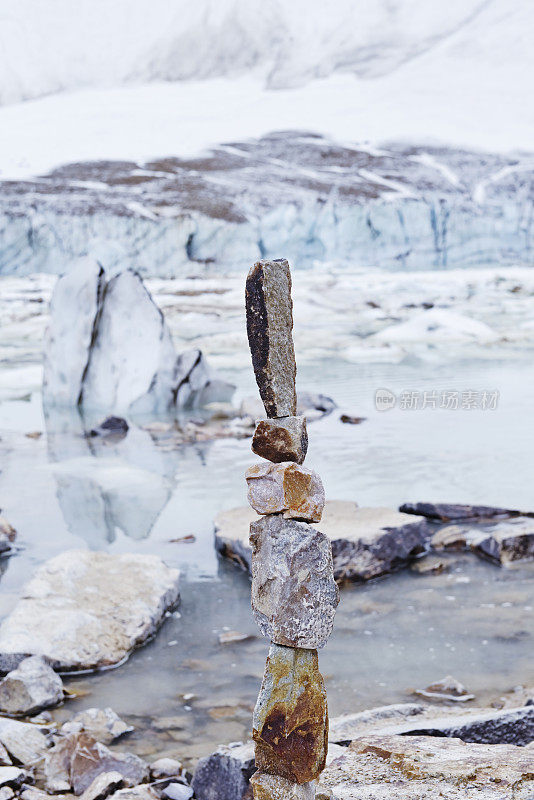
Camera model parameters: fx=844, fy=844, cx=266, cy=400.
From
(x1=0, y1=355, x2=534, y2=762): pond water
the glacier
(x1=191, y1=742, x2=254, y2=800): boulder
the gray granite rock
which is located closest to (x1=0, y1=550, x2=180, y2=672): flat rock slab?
(x1=0, y1=355, x2=534, y2=762): pond water

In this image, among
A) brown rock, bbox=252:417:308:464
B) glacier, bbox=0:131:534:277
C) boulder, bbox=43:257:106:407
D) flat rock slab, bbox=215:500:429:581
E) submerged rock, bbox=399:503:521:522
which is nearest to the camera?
brown rock, bbox=252:417:308:464

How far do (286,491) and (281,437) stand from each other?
0.13m

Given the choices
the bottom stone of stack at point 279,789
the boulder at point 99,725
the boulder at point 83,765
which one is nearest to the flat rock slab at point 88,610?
the boulder at point 99,725

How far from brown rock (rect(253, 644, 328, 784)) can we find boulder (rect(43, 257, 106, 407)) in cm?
874

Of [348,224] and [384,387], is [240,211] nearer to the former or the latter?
[348,224]

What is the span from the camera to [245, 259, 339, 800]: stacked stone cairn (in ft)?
6.66

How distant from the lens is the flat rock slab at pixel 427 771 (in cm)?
212

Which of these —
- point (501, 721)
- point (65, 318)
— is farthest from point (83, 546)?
point (65, 318)

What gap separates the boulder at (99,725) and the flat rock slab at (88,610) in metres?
0.52

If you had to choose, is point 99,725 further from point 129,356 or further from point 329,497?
point 129,356

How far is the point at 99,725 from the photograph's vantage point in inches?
131

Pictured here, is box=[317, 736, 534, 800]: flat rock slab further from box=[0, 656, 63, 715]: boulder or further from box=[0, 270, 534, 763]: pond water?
box=[0, 656, 63, 715]: boulder

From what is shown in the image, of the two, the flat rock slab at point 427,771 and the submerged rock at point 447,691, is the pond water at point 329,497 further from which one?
the flat rock slab at point 427,771

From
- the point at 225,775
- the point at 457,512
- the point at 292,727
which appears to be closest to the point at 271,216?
the point at 457,512
